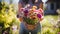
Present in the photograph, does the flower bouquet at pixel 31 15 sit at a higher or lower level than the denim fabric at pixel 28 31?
higher

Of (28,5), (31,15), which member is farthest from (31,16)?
(28,5)

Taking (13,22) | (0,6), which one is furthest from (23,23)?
(0,6)

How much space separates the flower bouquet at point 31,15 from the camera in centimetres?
229

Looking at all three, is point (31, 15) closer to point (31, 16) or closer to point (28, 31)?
point (31, 16)

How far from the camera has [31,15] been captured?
2.29 m

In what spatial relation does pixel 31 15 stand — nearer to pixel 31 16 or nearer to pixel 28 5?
pixel 31 16

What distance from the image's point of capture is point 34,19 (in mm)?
2287

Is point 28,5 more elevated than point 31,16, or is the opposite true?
point 28,5

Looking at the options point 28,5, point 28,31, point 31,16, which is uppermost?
point 28,5

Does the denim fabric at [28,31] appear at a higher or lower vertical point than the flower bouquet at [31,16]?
lower

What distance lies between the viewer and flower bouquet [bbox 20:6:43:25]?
7.51 feet

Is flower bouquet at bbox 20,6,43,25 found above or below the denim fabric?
above

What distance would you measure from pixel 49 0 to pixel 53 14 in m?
0.16

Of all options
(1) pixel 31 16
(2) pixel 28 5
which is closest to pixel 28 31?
(1) pixel 31 16
